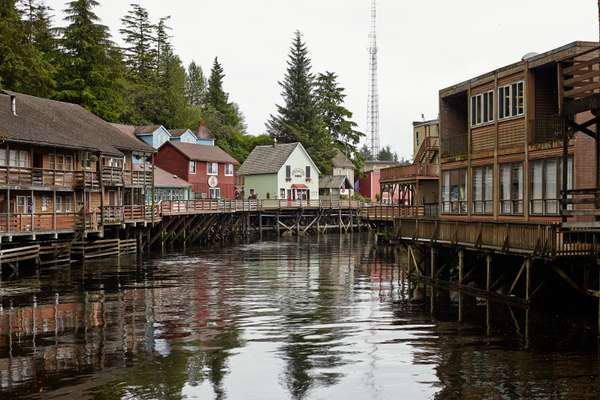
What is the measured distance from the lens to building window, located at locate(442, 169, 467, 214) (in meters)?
32.3

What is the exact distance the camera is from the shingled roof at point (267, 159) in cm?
8512

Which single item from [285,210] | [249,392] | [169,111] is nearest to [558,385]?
[249,392]

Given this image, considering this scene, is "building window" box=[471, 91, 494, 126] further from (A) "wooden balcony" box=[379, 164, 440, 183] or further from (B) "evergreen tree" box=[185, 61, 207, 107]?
(B) "evergreen tree" box=[185, 61, 207, 107]

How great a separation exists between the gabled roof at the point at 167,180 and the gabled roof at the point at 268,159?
50.1 feet

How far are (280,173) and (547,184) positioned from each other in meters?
60.0

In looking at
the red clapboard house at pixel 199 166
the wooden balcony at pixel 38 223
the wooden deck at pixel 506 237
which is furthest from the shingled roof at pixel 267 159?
the wooden deck at pixel 506 237

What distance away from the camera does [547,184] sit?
2577 centimetres

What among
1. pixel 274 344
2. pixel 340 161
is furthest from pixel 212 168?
pixel 274 344

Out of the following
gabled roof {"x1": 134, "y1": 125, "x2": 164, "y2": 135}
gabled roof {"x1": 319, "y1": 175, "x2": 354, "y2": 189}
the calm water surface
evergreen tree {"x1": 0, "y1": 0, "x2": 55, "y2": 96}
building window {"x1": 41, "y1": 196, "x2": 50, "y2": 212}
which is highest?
evergreen tree {"x1": 0, "y1": 0, "x2": 55, "y2": 96}

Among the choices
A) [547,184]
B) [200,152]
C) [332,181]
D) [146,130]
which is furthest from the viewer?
[332,181]

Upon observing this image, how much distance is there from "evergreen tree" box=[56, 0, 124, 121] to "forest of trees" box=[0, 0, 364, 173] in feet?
0.34

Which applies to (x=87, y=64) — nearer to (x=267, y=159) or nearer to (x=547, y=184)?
(x=267, y=159)

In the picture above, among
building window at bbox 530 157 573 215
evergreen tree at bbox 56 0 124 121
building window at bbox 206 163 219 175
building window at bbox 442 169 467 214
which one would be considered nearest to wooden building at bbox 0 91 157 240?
evergreen tree at bbox 56 0 124 121

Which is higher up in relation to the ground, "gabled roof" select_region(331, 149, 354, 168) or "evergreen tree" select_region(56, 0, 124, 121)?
"evergreen tree" select_region(56, 0, 124, 121)
